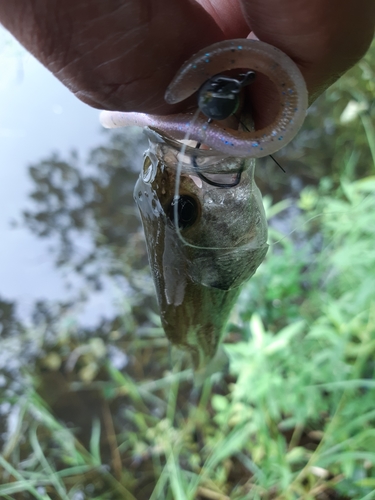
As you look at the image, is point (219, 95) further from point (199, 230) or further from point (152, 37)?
point (199, 230)

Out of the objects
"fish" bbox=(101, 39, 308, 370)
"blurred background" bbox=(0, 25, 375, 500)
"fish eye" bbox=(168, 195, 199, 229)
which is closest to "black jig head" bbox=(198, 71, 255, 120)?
"fish" bbox=(101, 39, 308, 370)

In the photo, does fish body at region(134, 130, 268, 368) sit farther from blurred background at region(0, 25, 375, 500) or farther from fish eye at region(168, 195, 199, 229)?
blurred background at region(0, 25, 375, 500)

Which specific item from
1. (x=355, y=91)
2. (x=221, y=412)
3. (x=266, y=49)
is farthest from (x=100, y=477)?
(x=355, y=91)

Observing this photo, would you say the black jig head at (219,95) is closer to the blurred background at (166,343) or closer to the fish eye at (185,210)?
the fish eye at (185,210)

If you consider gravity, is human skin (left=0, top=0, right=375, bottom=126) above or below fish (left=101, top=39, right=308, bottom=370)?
above

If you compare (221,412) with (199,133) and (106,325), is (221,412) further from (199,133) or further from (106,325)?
(199,133)

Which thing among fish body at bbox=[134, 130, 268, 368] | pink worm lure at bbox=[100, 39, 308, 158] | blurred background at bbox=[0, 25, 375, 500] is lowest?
blurred background at bbox=[0, 25, 375, 500]

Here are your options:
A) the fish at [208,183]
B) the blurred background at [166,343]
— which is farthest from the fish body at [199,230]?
the blurred background at [166,343]
